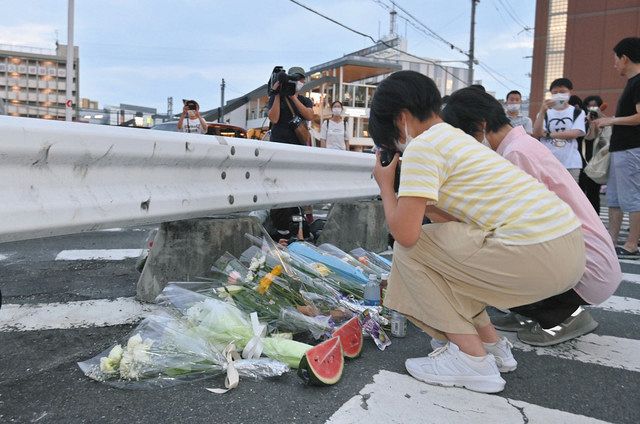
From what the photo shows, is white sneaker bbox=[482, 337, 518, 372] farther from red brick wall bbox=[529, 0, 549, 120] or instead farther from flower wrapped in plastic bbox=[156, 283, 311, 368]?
red brick wall bbox=[529, 0, 549, 120]

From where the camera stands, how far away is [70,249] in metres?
4.29

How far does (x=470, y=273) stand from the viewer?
191cm


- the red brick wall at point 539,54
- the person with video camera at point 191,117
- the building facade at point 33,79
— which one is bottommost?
the person with video camera at point 191,117

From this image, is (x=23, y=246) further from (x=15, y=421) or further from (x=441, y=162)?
(x=441, y=162)

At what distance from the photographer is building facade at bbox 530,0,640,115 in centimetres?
2292

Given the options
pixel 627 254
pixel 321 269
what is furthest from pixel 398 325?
pixel 627 254

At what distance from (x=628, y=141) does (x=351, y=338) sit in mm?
→ 4110

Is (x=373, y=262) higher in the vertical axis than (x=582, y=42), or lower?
lower

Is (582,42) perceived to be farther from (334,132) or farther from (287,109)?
(287,109)

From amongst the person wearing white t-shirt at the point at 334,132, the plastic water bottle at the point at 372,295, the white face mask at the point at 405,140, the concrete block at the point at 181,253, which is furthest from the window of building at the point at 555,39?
the white face mask at the point at 405,140

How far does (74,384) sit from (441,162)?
1592 millimetres

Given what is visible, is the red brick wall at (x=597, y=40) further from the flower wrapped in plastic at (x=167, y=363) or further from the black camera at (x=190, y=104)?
the flower wrapped in plastic at (x=167, y=363)

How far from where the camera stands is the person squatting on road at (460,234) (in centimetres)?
185

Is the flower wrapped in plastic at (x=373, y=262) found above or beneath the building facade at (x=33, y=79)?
beneath
